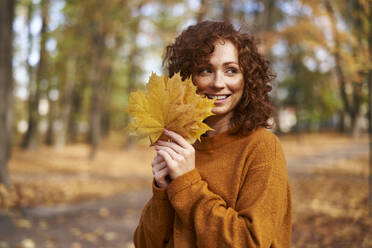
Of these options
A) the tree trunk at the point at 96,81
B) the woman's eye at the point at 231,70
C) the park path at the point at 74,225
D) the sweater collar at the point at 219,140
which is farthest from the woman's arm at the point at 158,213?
the tree trunk at the point at 96,81

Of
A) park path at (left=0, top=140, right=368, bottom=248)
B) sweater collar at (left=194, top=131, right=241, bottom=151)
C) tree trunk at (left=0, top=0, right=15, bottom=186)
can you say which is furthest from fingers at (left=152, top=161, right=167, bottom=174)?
tree trunk at (left=0, top=0, right=15, bottom=186)

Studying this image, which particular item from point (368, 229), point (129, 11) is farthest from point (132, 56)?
point (368, 229)

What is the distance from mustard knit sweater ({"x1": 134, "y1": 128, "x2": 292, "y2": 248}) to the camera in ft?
3.98

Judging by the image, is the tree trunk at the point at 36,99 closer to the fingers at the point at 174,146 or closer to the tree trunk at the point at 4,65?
the tree trunk at the point at 4,65

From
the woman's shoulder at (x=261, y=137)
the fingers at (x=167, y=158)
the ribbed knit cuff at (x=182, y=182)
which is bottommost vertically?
the ribbed knit cuff at (x=182, y=182)

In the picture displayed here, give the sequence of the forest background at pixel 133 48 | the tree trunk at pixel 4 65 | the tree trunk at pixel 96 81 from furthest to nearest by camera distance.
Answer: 1. the tree trunk at pixel 96 81
2. the tree trunk at pixel 4 65
3. the forest background at pixel 133 48

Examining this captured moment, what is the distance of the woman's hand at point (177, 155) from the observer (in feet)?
4.12

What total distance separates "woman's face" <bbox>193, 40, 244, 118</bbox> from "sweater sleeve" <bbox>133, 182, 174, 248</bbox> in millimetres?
483

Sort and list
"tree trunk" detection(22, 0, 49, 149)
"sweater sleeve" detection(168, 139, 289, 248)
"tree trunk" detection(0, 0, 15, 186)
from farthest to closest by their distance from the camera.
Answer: "tree trunk" detection(22, 0, 49, 149)
"tree trunk" detection(0, 0, 15, 186)
"sweater sleeve" detection(168, 139, 289, 248)

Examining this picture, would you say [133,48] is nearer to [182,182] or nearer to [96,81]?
[96,81]

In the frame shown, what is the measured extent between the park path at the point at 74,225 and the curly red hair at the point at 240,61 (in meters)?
4.12

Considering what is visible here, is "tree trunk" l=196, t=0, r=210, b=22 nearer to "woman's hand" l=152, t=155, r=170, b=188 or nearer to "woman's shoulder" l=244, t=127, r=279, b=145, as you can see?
"woman's shoulder" l=244, t=127, r=279, b=145

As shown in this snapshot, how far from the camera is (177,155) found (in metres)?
1.26

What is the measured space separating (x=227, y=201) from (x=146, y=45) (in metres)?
14.3
